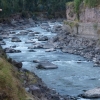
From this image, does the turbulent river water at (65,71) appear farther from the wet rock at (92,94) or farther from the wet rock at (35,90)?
the wet rock at (35,90)

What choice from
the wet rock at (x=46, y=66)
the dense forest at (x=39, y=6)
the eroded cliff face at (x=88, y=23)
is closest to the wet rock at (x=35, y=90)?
the wet rock at (x=46, y=66)

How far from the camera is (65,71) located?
114ft

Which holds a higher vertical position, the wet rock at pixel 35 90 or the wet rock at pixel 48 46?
the wet rock at pixel 35 90

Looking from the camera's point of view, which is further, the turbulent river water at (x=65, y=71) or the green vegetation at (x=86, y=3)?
the green vegetation at (x=86, y=3)

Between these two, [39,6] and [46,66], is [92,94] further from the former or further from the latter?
[39,6]

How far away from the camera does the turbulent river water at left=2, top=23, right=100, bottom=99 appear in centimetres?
2886

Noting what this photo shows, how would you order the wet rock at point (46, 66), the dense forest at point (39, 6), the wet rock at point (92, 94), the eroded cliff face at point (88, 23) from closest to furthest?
the wet rock at point (92, 94), the wet rock at point (46, 66), the eroded cliff face at point (88, 23), the dense forest at point (39, 6)

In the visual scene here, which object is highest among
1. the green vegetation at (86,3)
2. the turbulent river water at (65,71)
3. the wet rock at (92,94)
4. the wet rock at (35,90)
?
the green vegetation at (86,3)

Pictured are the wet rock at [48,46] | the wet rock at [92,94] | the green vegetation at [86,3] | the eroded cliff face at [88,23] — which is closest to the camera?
the wet rock at [92,94]

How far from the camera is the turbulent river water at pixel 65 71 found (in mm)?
28859

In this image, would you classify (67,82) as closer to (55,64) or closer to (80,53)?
(55,64)

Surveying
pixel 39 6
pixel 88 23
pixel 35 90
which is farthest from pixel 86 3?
pixel 39 6

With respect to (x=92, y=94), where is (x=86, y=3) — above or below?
above

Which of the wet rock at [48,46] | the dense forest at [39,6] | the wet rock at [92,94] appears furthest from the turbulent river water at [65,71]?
the dense forest at [39,6]
